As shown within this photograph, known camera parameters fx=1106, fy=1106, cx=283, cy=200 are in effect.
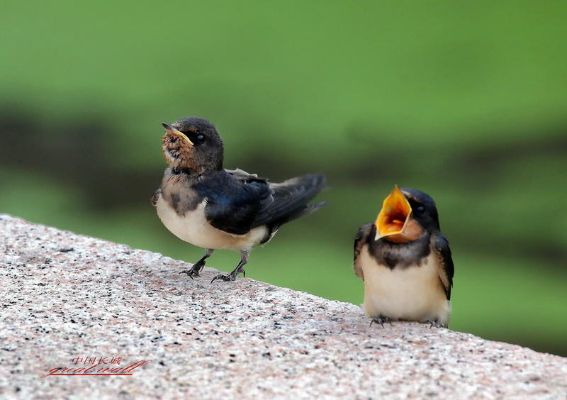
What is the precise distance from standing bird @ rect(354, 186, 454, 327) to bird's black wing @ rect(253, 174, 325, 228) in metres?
0.31

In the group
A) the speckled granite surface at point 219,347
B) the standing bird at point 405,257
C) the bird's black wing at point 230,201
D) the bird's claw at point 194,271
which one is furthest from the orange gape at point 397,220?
the bird's claw at point 194,271

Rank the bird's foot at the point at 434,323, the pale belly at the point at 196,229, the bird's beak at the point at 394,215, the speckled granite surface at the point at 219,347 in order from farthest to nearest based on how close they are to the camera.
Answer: the pale belly at the point at 196,229 < the bird's foot at the point at 434,323 < the bird's beak at the point at 394,215 < the speckled granite surface at the point at 219,347

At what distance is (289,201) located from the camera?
1817 mm

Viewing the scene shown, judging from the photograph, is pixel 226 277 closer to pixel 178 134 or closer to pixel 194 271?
pixel 194 271

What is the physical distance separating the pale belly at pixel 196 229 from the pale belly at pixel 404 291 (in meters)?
0.31

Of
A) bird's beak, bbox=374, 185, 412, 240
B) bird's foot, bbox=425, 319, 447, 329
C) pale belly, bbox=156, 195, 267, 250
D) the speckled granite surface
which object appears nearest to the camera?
the speckled granite surface

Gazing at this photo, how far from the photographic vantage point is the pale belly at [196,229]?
1691 mm

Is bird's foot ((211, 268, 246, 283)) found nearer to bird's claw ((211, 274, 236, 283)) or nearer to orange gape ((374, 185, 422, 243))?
bird's claw ((211, 274, 236, 283))

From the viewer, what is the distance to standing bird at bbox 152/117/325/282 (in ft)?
5.56

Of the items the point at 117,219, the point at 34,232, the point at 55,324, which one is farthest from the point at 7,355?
the point at 117,219

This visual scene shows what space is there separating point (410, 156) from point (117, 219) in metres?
0.76
